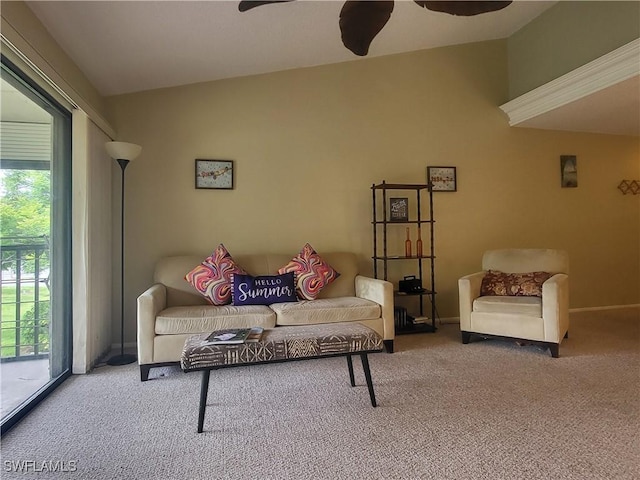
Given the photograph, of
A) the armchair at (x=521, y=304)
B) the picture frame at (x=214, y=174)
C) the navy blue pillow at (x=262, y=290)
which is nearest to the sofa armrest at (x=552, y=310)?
the armchair at (x=521, y=304)

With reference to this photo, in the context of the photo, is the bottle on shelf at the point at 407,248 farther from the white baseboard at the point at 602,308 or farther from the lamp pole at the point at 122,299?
the lamp pole at the point at 122,299

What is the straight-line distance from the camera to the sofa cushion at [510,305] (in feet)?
10.1

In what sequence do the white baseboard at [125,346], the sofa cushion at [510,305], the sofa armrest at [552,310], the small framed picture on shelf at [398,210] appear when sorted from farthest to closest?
the small framed picture on shelf at [398,210] < the white baseboard at [125,346] < the sofa cushion at [510,305] < the sofa armrest at [552,310]

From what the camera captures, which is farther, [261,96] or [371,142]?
[371,142]

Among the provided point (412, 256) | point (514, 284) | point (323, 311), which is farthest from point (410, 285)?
point (323, 311)

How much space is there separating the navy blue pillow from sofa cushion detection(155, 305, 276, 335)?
169 millimetres

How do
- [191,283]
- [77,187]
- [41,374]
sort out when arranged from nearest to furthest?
1. [41,374]
2. [77,187]
3. [191,283]

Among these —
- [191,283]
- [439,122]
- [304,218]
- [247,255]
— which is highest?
[439,122]

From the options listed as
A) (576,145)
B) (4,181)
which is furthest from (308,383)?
(576,145)

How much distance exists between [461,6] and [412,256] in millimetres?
2313

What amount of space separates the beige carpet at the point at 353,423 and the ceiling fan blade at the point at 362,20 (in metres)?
2.79

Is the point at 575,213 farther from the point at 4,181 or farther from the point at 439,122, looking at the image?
the point at 4,181

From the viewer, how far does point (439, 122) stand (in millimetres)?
4316

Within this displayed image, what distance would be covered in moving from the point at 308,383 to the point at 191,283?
138 cm
